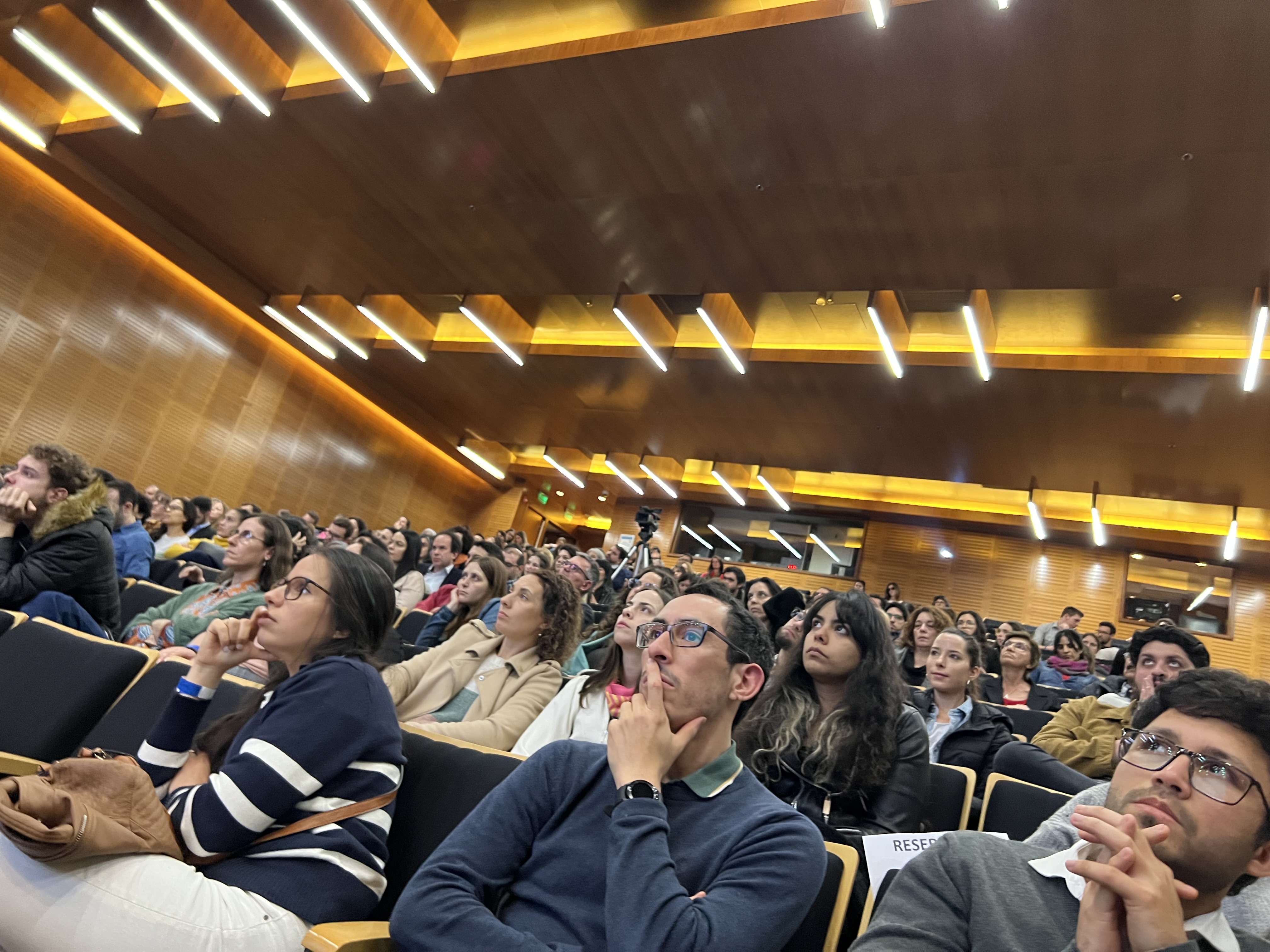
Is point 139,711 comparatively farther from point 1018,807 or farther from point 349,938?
point 1018,807

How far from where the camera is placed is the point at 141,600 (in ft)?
12.9

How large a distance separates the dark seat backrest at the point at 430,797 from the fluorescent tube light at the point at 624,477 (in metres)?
12.2

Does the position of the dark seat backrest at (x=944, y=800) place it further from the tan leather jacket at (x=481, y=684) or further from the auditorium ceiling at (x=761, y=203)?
the auditorium ceiling at (x=761, y=203)

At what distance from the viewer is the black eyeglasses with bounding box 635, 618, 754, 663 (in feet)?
5.30

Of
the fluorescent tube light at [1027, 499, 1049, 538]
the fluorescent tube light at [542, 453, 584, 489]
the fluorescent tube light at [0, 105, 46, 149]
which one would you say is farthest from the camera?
the fluorescent tube light at [542, 453, 584, 489]

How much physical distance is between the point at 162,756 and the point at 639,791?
122 cm

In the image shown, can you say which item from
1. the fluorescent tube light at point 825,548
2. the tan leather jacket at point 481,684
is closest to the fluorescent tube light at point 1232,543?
the fluorescent tube light at point 825,548

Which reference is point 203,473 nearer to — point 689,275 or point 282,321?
point 282,321

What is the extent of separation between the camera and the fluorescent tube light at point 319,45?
5.78 m

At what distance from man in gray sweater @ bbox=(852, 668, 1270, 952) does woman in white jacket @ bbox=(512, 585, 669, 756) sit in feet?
4.36

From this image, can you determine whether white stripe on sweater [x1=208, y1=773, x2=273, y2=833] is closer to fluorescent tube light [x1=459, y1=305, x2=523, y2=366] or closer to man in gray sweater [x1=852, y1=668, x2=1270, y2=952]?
man in gray sweater [x1=852, y1=668, x2=1270, y2=952]

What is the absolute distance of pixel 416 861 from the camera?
1.71 metres

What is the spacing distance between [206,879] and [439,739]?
551 mm

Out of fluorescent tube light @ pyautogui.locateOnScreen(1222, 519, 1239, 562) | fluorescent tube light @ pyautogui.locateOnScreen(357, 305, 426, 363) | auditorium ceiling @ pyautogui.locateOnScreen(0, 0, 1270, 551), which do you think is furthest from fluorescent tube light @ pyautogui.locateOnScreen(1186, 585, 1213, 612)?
fluorescent tube light @ pyautogui.locateOnScreen(357, 305, 426, 363)
